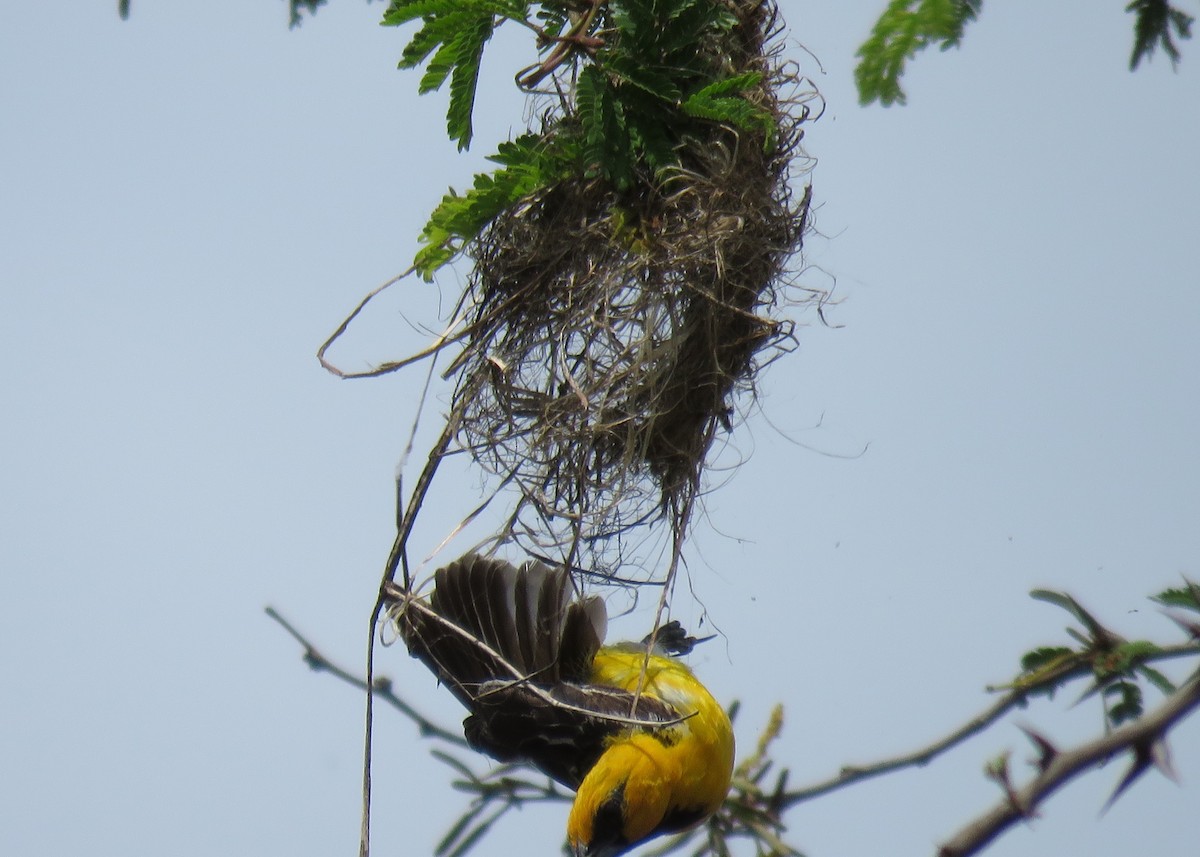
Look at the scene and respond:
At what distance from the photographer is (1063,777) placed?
1.23 m

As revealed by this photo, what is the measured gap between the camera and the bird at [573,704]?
3.39m

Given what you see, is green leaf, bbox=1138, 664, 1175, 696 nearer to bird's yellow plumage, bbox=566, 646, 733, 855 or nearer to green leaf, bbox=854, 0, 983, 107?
green leaf, bbox=854, 0, 983, 107

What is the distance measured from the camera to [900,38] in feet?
5.03

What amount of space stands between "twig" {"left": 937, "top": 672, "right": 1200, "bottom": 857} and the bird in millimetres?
2121

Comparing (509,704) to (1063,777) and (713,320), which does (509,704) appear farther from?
(1063,777)

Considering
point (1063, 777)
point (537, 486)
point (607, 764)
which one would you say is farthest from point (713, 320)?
point (1063, 777)

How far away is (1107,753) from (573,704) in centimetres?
225

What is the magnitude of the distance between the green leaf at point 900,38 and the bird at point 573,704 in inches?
76.0

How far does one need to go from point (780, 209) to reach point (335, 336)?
48.2 inches

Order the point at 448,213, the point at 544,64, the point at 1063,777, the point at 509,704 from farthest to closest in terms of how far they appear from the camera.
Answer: the point at 509,704, the point at 448,213, the point at 544,64, the point at 1063,777

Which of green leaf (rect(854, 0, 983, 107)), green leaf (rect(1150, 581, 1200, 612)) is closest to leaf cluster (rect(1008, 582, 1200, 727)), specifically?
green leaf (rect(1150, 581, 1200, 612))

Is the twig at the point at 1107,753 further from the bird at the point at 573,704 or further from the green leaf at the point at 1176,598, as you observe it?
→ the bird at the point at 573,704

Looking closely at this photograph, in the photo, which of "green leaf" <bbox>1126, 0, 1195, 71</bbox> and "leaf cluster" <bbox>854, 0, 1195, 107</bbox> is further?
"green leaf" <bbox>1126, 0, 1195, 71</bbox>

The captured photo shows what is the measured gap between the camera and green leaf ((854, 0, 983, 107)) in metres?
1.48
